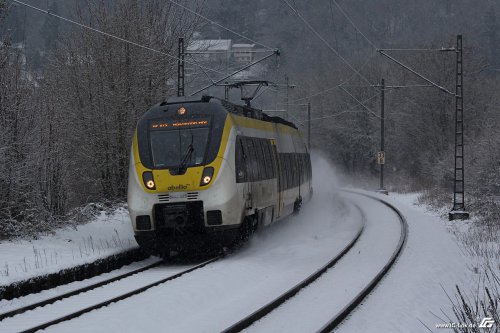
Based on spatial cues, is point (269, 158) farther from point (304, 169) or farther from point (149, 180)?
point (304, 169)

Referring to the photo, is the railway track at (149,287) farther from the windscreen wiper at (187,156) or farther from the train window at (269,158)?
the train window at (269,158)

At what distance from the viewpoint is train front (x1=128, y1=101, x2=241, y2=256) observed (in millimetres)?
14250

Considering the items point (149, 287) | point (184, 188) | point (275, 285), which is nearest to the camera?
point (149, 287)

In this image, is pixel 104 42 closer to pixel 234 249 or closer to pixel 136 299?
pixel 234 249

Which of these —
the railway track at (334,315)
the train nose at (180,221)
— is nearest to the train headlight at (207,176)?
the train nose at (180,221)

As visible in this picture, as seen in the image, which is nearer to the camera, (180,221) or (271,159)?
(180,221)

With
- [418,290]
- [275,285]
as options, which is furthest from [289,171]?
[418,290]

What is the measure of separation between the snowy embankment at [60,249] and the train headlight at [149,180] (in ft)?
4.89

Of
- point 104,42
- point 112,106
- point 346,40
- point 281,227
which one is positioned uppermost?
point 346,40

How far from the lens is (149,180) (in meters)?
14.5

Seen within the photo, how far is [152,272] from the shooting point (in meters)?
13.7

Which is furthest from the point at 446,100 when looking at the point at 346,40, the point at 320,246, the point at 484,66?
the point at 346,40

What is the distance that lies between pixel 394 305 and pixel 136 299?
146 inches

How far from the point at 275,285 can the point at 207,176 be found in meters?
3.33
